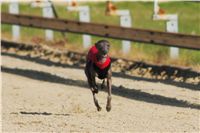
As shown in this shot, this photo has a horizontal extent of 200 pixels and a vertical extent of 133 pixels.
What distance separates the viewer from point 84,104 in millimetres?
10031

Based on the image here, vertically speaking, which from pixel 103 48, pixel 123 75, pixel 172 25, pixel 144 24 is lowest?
pixel 144 24

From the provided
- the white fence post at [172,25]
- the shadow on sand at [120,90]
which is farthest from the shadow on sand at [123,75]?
the white fence post at [172,25]

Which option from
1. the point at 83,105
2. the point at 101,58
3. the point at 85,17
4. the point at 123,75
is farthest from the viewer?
the point at 85,17

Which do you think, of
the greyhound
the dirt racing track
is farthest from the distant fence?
the greyhound

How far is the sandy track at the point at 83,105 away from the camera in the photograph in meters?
8.34

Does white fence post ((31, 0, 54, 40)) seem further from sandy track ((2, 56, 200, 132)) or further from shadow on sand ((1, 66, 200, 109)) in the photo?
sandy track ((2, 56, 200, 132))

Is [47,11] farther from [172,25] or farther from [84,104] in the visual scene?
[84,104]

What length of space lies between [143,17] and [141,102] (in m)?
10.5

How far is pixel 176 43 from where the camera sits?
12195 mm

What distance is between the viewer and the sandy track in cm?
834

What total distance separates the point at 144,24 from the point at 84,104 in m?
9.05

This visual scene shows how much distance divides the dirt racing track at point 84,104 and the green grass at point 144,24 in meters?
1.46

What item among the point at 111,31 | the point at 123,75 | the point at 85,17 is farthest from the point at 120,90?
the point at 85,17

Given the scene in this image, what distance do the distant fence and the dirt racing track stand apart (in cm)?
78
